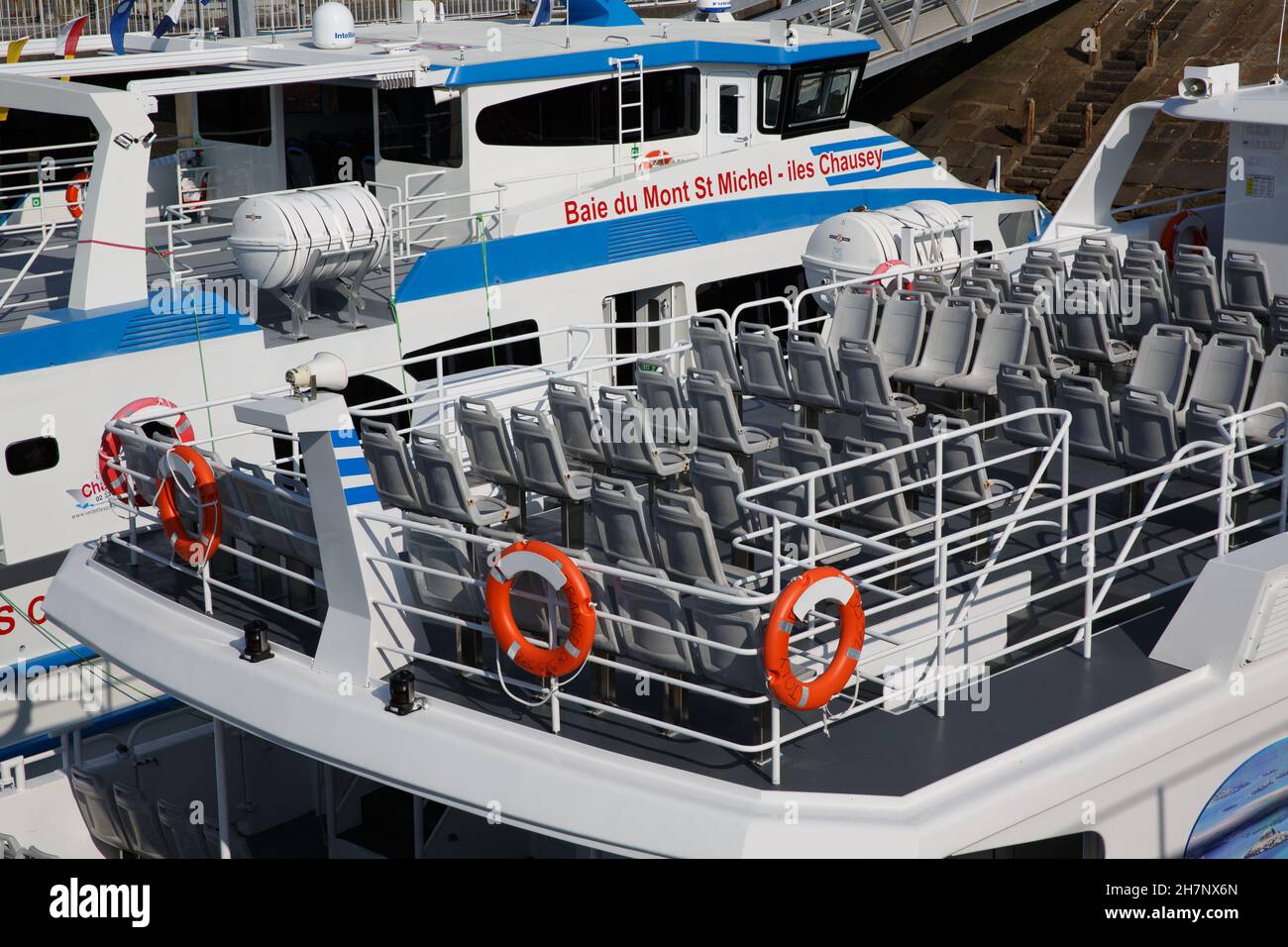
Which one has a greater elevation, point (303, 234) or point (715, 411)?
point (303, 234)

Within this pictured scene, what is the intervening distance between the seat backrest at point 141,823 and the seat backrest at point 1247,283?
772cm

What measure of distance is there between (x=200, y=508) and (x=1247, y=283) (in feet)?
23.8

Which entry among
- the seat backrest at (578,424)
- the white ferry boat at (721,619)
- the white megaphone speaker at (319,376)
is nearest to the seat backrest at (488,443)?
the white ferry boat at (721,619)

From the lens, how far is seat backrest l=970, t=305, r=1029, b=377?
9523 millimetres

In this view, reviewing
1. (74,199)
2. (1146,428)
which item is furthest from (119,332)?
(1146,428)

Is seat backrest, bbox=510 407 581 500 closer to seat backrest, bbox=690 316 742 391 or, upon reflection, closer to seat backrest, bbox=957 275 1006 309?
seat backrest, bbox=690 316 742 391

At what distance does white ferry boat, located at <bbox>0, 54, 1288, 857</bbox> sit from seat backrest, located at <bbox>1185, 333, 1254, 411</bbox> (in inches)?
0.8

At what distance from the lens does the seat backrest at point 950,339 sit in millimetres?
9758

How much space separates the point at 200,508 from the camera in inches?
300

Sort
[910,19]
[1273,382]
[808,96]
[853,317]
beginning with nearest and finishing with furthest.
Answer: [1273,382]
[853,317]
[808,96]
[910,19]

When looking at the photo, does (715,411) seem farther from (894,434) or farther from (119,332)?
(119,332)

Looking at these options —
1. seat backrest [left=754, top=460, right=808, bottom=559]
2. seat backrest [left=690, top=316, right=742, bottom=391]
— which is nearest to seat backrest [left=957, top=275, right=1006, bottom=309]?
seat backrest [left=690, top=316, right=742, bottom=391]
